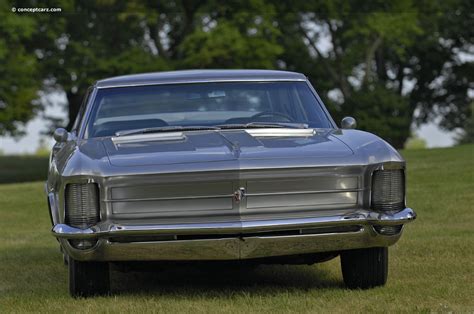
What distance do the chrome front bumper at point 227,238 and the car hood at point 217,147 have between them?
0.40 meters

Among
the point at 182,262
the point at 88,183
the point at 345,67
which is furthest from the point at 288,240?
the point at 345,67

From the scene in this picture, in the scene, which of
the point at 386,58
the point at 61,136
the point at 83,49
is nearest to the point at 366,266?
the point at 61,136

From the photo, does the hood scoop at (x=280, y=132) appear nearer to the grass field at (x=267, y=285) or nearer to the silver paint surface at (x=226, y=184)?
the silver paint surface at (x=226, y=184)

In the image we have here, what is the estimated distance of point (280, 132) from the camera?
6.62 metres

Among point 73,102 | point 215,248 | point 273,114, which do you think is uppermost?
point 273,114

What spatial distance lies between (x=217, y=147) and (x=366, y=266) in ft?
4.35

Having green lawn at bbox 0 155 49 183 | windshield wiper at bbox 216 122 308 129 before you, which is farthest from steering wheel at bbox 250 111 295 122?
green lawn at bbox 0 155 49 183

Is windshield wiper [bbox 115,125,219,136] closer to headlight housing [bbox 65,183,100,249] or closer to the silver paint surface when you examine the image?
the silver paint surface

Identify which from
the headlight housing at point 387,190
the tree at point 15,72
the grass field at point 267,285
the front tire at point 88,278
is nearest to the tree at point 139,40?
the tree at point 15,72

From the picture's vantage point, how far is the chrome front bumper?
577cm

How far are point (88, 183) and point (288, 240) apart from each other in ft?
4.17

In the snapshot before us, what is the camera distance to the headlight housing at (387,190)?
6.00 m

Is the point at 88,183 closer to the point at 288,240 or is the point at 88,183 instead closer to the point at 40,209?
the point at 288,240

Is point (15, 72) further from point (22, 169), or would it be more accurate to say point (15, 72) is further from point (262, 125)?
point (262, 125)
